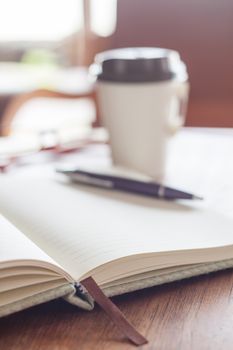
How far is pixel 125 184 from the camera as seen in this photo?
2.08ft

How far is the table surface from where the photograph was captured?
1.25 ft

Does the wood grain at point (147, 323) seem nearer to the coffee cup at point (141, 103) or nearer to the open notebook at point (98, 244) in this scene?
the open notebook at point (98, 244)

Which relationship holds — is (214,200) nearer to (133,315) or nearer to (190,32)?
(133,315)

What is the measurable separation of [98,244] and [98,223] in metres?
0.06

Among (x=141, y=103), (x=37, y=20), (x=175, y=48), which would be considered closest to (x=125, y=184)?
(x=141, y=103)

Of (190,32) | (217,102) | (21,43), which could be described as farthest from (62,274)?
(21,43)

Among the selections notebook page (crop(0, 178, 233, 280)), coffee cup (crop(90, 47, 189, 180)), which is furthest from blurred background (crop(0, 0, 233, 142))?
notebook page (crop(0, 178, 233, 280))

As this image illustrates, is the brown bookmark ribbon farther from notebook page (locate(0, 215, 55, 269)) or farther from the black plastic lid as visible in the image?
the black plastic lid

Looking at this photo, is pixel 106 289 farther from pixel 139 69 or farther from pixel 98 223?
pixel 139 69

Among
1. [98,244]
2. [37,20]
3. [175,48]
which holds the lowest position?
[37,20]

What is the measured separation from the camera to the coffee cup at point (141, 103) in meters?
0.69

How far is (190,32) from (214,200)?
3.04ft

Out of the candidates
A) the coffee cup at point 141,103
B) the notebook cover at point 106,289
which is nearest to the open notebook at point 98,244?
the notebook cover at point 106,289

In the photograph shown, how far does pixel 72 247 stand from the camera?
46cm
